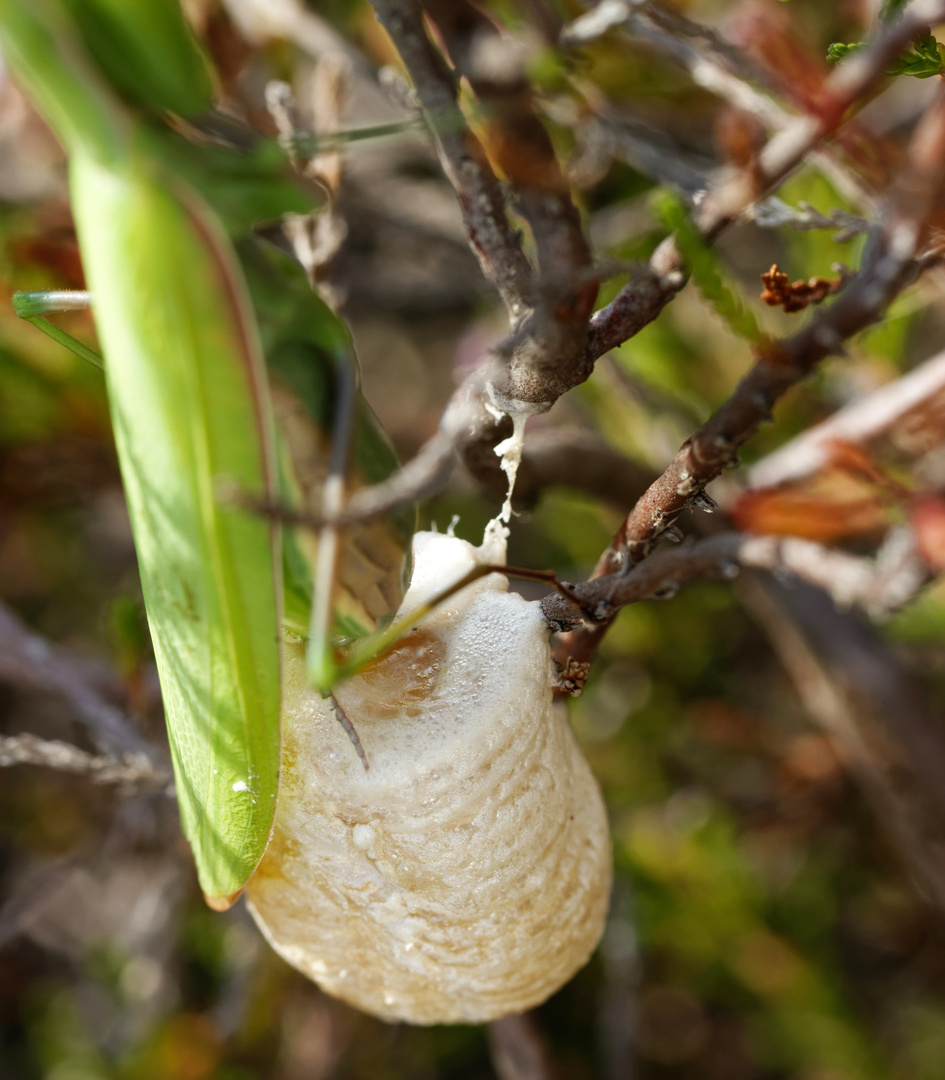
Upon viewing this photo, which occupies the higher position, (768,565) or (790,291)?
(790,291)

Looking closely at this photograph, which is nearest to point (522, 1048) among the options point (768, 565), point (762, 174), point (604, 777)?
point (604, 777)

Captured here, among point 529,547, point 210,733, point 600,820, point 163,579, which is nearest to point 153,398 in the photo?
point 163,579

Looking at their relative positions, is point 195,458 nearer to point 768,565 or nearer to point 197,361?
point 197,361

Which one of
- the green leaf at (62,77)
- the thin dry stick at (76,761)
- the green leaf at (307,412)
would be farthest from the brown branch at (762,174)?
the thin dry stick at (76,761)

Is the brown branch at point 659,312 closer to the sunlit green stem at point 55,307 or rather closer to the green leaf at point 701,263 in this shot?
the green leaf at point 701,263

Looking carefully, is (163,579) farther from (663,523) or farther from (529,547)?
(529,547)

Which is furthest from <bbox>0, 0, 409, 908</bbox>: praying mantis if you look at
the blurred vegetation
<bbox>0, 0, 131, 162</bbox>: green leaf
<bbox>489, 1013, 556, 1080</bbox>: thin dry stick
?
<bbox>489, 1013, 556, 1080</bbox>: thin dry stick
